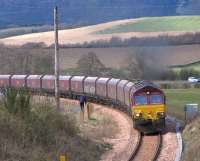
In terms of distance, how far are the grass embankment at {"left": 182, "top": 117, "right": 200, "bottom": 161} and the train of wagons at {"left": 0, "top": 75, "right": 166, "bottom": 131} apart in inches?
66.1

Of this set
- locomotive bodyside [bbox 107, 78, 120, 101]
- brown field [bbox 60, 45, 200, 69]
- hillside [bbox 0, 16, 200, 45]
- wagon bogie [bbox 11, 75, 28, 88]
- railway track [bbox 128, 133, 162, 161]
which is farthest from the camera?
hillside [bbox 0, 16, 200, 45]

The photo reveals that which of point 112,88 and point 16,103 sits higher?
point 16,103

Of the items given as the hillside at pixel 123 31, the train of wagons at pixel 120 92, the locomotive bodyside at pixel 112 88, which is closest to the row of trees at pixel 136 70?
the train of wagons at pixel 120 92

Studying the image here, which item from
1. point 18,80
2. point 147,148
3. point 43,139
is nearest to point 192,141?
point 147,148

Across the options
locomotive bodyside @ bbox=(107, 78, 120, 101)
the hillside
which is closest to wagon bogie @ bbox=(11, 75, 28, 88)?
locomotive bodyside @ bbox=(107, 78, 120, 101)

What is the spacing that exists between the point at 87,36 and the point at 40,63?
1340 inches

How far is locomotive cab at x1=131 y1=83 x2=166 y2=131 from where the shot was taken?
33.8 meters

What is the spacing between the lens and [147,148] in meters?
29.7

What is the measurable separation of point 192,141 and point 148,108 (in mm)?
5659

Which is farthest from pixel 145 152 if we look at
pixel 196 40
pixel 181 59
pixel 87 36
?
pixel 87 36

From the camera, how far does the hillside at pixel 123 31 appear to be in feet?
391

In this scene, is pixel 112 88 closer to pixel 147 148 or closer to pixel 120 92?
pixel 120 92

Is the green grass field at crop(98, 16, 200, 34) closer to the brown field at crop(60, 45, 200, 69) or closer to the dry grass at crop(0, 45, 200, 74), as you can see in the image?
the brown field at crop(60, 45, 200, 69)

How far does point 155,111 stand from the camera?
1355 inches
